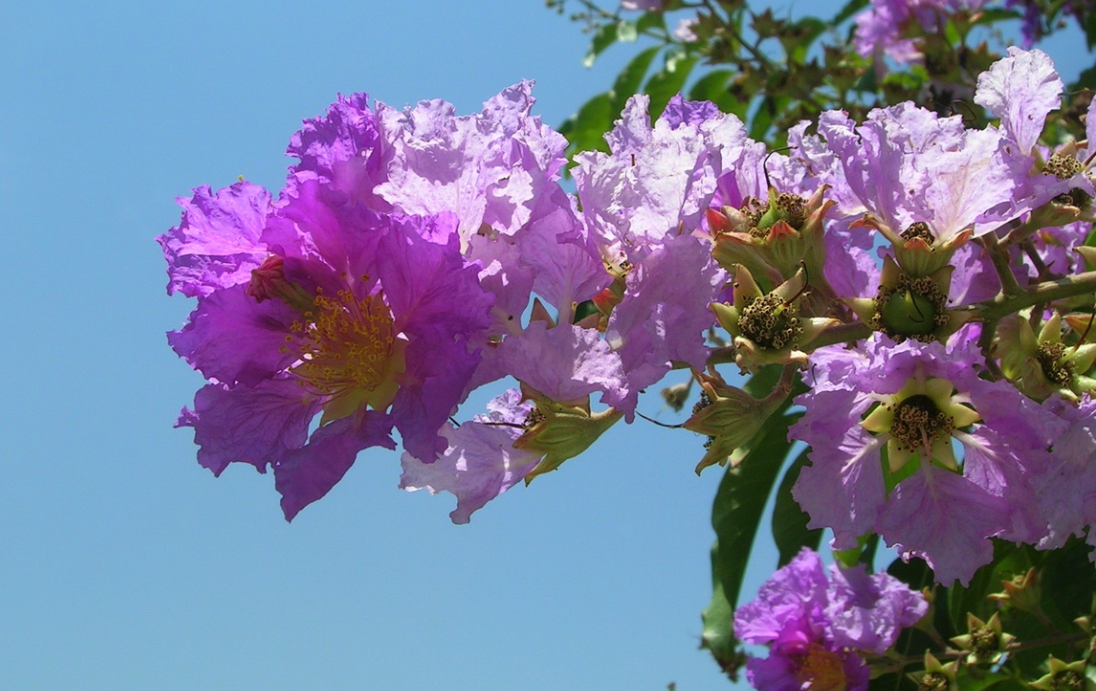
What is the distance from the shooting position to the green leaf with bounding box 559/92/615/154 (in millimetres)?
3536

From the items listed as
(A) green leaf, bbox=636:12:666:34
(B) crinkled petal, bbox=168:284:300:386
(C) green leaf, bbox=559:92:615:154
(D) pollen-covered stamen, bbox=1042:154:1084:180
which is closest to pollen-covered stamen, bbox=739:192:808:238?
(D) pollen-covered stamen, bbox=1042:154:1084:180

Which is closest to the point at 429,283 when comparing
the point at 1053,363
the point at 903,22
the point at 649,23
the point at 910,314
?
the point at 910,314

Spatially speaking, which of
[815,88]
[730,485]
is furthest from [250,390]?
[815,88]

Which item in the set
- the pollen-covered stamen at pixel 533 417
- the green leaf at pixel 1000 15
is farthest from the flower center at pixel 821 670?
the green leaf at pixel 1000 15

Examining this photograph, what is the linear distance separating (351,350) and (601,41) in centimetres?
316

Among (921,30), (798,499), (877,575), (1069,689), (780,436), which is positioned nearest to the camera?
(798,499)

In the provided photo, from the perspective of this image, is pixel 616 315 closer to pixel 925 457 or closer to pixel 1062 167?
pixel 925 457

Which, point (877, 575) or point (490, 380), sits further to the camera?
point (877, 575)

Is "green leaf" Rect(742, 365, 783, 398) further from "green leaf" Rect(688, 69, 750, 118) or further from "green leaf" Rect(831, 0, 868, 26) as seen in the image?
"green leaf" Rect(831, 0, 868, 26)

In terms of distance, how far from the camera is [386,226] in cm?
105

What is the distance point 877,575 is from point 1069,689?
1.28 feet

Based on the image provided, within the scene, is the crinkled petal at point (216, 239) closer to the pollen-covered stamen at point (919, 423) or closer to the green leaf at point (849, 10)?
the pollen-covered stamen at point (919, 423)

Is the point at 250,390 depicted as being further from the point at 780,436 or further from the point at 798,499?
the point at 780,436

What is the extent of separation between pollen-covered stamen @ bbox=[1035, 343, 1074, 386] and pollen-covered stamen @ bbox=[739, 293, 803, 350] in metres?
0.36
